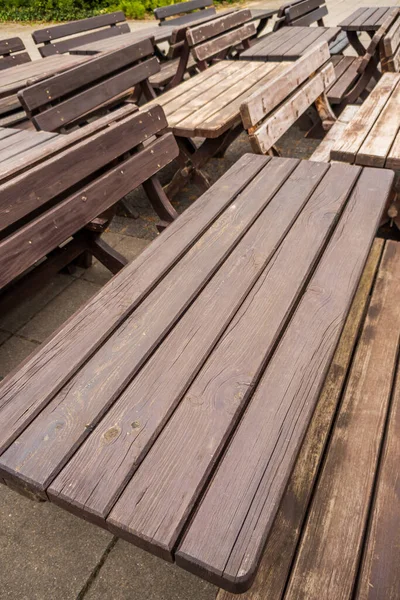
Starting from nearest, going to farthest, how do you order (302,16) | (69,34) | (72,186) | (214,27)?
(72,186) → (214,27) → (69,34) → (302,16)

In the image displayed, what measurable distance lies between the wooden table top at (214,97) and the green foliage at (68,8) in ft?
34.6

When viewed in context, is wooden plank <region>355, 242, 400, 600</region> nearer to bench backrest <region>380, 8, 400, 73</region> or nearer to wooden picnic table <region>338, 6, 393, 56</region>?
bench backrest <region>380, 8, 400, 73</region>

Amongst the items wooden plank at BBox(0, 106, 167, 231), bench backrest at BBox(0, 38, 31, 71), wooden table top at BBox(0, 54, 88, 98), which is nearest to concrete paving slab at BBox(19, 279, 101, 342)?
wooden plank at BBox(0, 106, 167, 231)

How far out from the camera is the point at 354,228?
1.62 meters

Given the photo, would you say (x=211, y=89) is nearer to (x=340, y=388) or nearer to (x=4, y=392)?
(x=340, y=388)

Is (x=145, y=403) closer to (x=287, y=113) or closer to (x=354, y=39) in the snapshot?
(x=287, y=113)

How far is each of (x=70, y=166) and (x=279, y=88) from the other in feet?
4.78

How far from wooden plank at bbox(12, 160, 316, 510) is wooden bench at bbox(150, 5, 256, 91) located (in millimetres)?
3499

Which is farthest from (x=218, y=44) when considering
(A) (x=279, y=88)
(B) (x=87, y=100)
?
(A) (x=279, y=88)

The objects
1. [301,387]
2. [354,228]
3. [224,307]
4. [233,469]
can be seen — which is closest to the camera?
[233,469]

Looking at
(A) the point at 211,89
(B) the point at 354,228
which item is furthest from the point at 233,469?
(A) the point at 211,89

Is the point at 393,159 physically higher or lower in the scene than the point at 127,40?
lower

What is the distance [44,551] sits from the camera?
166 centimetres

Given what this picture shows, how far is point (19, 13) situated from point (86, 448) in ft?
56.0
